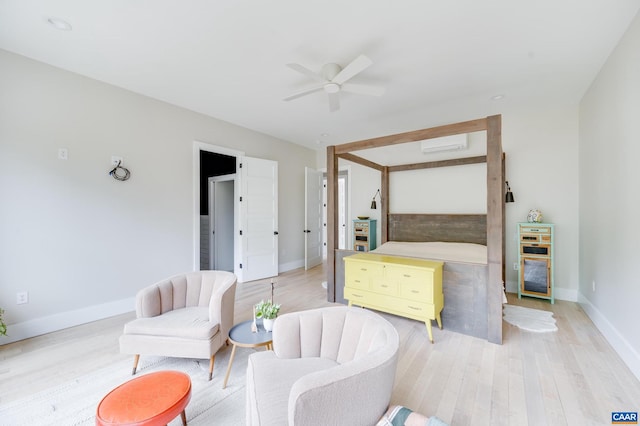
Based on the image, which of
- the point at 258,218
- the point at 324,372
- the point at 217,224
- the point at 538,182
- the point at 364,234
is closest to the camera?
the point at 324,372

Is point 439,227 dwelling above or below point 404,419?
above

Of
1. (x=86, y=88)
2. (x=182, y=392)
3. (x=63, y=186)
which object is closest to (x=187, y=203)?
(x=63, y=186)

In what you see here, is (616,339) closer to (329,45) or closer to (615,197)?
(615,197)

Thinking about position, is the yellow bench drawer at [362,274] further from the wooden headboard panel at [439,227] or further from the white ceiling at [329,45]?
the white ceiling at [329,45]

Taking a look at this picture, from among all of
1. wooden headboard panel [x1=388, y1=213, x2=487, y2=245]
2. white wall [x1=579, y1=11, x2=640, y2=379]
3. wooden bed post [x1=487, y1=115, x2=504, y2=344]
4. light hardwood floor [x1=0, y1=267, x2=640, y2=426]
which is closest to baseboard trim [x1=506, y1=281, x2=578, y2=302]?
white wall [x1=579, y1=11, x2=640, y2=379]

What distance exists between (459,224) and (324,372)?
3.91m

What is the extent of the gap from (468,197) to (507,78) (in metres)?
1.92

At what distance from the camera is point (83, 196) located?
292cm

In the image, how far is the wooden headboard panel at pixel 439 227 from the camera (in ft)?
13.2

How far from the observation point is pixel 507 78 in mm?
2865

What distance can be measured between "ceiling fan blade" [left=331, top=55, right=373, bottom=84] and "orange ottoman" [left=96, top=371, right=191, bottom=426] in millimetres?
2629

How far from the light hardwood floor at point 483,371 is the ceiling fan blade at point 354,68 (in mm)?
2597

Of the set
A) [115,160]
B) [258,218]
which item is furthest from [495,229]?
[115,160]

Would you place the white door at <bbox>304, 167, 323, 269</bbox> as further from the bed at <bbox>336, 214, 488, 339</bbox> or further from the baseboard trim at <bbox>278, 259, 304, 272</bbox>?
the bed at <bbox>336, 214, 488, 339</bbox>
